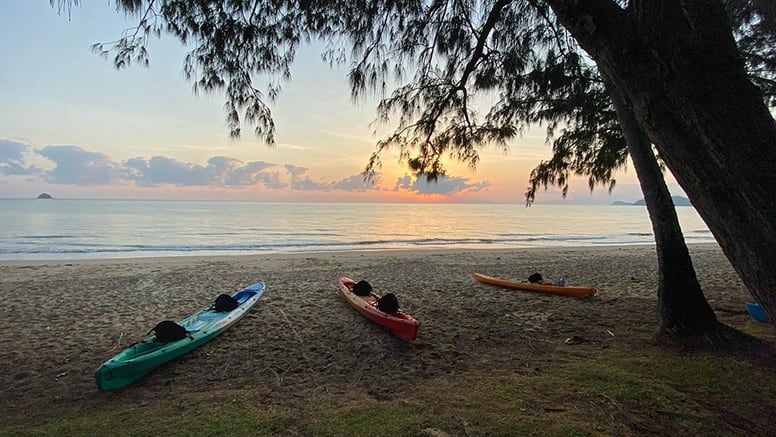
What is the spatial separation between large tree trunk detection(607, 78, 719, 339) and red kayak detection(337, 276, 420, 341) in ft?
8.63

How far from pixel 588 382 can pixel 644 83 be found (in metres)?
2.74

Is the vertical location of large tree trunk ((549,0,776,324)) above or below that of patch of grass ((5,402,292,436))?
above

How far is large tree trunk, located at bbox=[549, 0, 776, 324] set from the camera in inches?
60.4

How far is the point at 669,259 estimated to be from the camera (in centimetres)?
447

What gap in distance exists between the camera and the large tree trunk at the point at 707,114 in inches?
60.4

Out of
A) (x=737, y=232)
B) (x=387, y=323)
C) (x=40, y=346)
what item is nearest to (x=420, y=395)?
(x=387, y=323)

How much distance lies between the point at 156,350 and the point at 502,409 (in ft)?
11.3

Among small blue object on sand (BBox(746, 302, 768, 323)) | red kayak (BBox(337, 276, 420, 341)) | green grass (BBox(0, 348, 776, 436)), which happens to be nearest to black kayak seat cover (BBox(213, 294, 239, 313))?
red kayak (BBox(337, 276, 420, 341))

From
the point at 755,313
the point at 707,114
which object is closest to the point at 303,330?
the point at 707,114

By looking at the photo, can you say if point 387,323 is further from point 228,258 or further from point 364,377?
point 228,258

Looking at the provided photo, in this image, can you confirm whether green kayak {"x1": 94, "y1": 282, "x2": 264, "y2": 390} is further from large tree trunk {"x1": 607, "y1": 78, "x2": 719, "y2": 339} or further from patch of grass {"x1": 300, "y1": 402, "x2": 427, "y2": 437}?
large tree trunk {"x1": 607, "y1": 78, "x2": 719, "y2": 339}

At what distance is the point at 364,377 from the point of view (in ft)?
13.5

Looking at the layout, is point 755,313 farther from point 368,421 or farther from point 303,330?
point 303,330

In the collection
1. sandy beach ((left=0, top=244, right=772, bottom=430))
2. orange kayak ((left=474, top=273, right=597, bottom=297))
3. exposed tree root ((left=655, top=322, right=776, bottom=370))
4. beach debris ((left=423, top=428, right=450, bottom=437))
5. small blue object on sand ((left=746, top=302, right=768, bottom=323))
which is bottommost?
sandy beach ((left=0, top=244, right=772, bottom=430))
